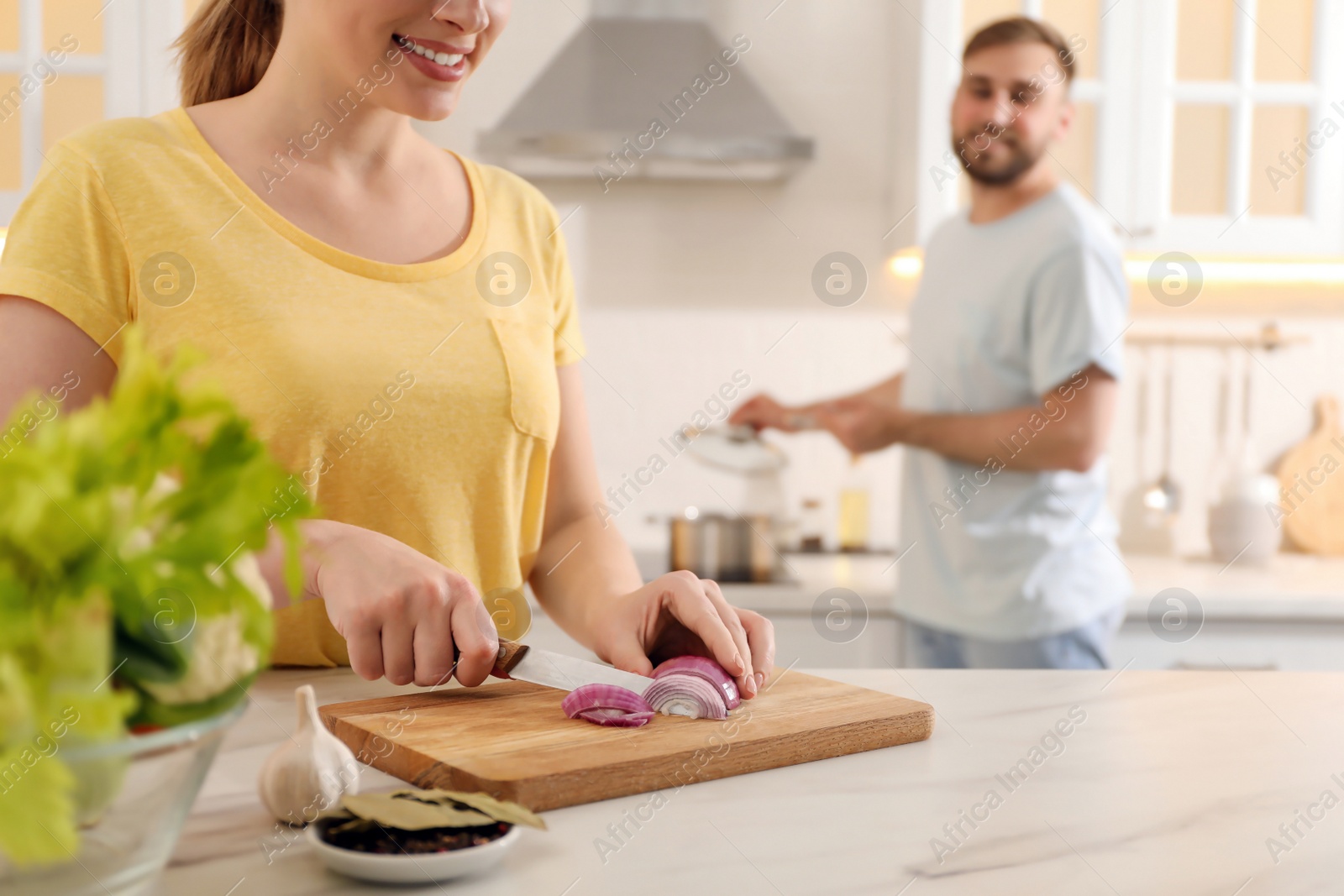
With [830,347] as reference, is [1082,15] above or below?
above

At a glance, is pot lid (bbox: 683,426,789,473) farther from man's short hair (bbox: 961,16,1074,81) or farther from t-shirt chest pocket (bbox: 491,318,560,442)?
t-shirt chest pocket (bbox: 491,318,560,442)

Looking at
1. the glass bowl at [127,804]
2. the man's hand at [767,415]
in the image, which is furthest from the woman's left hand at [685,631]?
the man's hand at [767,415]

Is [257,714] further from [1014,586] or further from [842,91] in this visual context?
[842,91]

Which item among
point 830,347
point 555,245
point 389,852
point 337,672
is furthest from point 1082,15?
point 389,852

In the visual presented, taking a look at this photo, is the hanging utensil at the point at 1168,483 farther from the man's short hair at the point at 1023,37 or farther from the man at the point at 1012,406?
the man's short hair at the point at 1023,37

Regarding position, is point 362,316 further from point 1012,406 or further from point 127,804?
point 1012,406

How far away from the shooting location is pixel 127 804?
0.38 metres

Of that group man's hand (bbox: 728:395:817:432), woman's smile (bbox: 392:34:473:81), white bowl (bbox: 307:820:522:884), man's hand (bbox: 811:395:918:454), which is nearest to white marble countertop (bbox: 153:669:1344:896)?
white bowl (bbox: 307:820:522:884)

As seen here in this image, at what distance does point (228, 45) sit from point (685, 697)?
2.49 ft

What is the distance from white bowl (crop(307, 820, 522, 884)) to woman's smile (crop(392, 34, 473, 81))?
64 cm

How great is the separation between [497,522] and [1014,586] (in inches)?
40.4

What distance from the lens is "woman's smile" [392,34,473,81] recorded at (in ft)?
2.94

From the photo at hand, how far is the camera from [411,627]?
0.73 metres

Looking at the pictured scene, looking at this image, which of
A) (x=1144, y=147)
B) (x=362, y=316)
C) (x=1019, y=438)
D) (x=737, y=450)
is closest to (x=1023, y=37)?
(x=1144, y=147)
